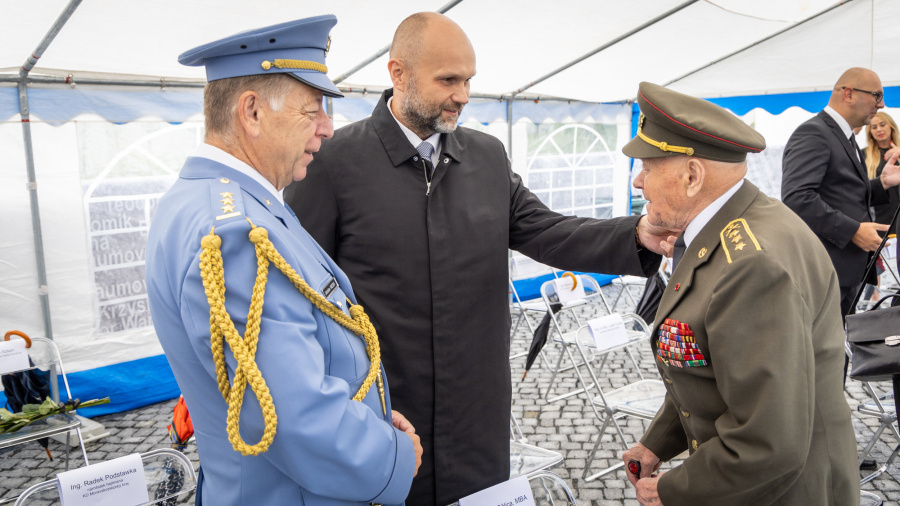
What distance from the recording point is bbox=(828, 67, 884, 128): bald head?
4762mm

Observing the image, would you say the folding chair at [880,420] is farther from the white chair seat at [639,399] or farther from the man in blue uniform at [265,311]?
the man in blue uniform at [265,311]

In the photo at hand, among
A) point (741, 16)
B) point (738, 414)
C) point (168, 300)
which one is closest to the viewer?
point (168, 300)

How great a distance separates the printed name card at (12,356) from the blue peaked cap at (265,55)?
4163 millimetres

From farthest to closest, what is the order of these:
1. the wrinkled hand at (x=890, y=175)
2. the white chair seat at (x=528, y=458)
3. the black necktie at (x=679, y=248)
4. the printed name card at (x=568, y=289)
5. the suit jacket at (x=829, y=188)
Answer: the printed name card at (x=568, y=289)
the wrinkled hand at (x=890, y=175)
the suit jacket at (x=829, y=188)
the white chair seat at (x=528, y=458)
the black necktie at (x=679, y=248)

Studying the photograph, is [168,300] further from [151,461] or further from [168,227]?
[151,461]

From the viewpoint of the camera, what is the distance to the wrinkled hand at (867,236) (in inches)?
173

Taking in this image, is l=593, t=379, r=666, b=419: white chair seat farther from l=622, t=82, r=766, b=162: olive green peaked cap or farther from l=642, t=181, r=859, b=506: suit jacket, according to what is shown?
l=622, t=82, r=766, b=162: olive green peaked cap

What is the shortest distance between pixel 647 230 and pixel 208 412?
5.34ft

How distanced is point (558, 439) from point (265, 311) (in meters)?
4.44

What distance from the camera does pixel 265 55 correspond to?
144 cm

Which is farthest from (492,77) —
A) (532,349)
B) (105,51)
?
(105,51)

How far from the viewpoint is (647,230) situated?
2.39 metres

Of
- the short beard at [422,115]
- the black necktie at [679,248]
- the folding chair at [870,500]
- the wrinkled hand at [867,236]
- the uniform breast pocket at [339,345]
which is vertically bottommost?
the folding chair at [870,500]

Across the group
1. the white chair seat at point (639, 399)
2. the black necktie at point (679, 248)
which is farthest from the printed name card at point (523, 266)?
the black necktie at point (679, 248)
